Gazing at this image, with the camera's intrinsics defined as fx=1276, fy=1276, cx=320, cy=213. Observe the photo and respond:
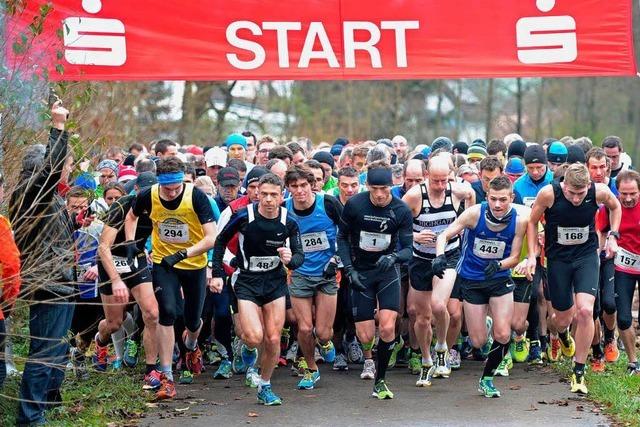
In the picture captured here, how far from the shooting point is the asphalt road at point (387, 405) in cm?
1030

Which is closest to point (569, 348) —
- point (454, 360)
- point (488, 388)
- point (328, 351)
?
point (454, 360)

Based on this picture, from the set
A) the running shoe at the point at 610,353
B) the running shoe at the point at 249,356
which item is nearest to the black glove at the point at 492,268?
the running shoe at the point at 249,356

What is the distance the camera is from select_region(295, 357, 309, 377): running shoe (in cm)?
1242

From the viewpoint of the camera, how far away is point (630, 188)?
12562 millimetres

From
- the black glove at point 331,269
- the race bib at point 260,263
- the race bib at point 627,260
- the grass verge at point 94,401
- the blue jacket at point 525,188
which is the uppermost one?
the blue jacket at point 525,188

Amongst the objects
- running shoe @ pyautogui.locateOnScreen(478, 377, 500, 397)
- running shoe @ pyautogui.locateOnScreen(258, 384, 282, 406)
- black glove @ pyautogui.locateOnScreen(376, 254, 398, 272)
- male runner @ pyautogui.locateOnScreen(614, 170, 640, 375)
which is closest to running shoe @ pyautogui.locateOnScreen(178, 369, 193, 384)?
running shoe @ pyautogui.locateOnScreen(258, 384, 282, 406)

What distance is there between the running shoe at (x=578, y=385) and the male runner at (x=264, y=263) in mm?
2661

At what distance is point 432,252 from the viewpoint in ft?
41.1

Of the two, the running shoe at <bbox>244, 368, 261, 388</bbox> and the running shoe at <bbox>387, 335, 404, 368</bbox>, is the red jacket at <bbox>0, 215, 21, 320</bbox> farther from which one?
the running shoe at <bbox>387, 335, 404, 368</bbox>

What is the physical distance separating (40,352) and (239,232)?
273 centimetres

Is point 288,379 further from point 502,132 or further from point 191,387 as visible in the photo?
point 502,132

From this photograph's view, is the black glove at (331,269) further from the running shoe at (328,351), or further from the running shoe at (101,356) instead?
the running shoe at (101,356)

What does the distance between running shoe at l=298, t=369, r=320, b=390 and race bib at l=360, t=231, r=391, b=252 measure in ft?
4.47

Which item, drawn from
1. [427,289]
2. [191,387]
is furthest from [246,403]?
[427,289]
